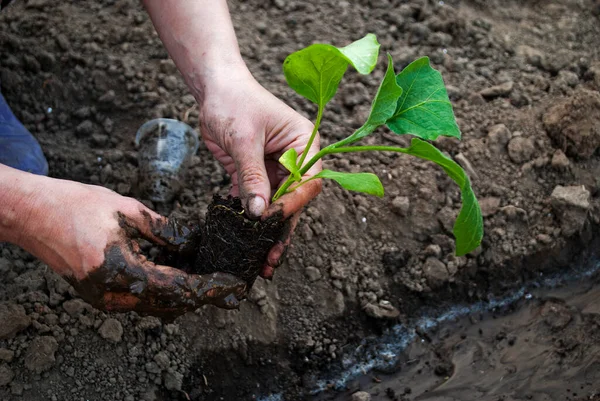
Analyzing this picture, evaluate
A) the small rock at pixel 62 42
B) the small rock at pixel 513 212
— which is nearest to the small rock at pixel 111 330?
the small rock at pixel 62 42

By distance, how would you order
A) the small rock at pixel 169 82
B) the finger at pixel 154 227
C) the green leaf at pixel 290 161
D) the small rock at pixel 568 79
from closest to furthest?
the green leaf at pixel 290 161 → the finger at pixel 154 227 → the small rock at pixel 169 82 → the small rock at pixel 568 79

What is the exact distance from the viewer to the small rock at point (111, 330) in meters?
1.92

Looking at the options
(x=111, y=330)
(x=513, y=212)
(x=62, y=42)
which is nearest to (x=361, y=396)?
(x=111, y=330)

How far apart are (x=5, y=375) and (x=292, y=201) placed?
3.10ft

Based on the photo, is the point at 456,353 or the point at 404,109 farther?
the point at 456,353

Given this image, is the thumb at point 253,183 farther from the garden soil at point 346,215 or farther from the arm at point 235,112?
the garden soil at point 346,215

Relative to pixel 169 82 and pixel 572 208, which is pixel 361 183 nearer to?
pixel 572 208

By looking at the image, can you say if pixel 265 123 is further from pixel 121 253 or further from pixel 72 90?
pixel 72 90

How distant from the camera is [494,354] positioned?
213 cm

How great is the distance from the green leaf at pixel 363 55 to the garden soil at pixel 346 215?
98 cm

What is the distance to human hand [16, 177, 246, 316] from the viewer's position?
1.53 metres

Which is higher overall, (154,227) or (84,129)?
(154,227)

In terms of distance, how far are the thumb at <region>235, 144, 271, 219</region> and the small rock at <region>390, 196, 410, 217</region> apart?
721 mm

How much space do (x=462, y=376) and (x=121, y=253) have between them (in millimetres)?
1165
